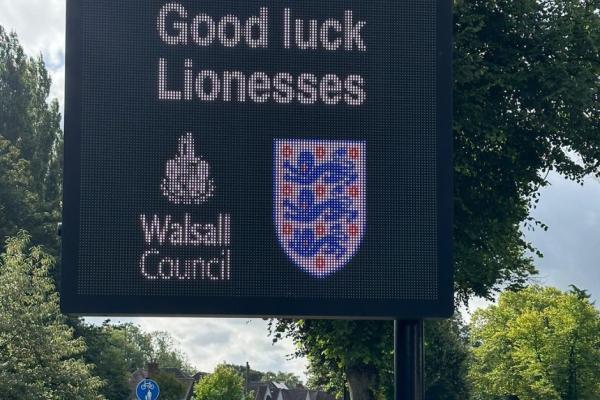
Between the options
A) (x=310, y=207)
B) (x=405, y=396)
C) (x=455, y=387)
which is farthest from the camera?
(x=455, y=387)

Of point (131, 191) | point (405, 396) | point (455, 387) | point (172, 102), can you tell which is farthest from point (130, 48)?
point (455, 387)

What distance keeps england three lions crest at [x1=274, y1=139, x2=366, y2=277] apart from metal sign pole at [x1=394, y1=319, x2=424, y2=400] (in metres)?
1.40

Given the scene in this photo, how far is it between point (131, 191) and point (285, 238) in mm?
1315

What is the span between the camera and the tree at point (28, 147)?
54062mm

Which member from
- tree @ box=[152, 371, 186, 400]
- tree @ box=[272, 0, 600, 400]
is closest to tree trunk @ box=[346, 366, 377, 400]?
tree @ box=[272, 0, 600, 400]

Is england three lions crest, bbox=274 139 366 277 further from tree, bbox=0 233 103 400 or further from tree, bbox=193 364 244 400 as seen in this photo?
tree, bbox=193 364 244 400

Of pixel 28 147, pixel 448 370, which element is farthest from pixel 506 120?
pixel 28 147

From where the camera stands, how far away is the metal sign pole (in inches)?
440

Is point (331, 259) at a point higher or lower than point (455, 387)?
higher

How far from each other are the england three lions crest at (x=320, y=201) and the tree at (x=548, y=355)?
2299 inches

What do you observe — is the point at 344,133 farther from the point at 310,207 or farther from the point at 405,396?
the point at 405,396

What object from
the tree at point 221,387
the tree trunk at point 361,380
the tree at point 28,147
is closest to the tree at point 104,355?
the tree at point 28,147

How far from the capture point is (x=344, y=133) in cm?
1028

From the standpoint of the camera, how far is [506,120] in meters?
20.5
